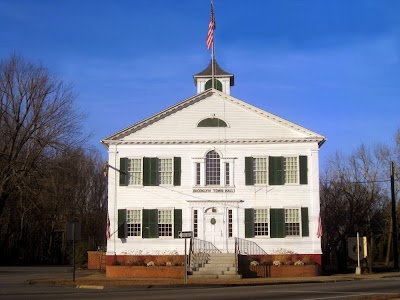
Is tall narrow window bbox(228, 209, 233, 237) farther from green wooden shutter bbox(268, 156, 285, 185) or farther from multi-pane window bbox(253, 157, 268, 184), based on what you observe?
green wooden shutter bbox(268, 156, 285, 185)

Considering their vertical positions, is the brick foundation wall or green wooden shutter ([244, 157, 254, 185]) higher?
green wooden shutter ([244, 157, 254, 185])

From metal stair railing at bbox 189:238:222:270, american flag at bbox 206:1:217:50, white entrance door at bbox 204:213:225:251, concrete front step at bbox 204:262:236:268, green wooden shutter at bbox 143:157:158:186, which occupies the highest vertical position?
american flag at bbox 206:1:217:50

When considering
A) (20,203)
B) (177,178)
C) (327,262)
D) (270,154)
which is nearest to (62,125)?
(20,203)

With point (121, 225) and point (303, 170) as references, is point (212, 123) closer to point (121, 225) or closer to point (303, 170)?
point (303, 170)

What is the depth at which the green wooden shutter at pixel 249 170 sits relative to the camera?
3247 centimetres

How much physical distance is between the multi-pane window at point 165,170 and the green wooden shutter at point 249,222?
15.5 ft

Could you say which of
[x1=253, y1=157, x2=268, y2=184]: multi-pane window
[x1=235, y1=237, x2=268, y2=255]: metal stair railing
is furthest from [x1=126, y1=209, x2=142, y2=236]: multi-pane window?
[x1=253, y1=157, x2=268, y2=184]: multi-pane window

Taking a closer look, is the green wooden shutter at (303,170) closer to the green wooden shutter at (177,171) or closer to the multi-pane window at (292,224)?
the multi-pane window at (292,224)

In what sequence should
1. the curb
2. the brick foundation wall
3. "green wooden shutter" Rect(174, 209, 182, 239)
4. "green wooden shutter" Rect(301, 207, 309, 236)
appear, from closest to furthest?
the curb → the brick foundation wall → "green wooden shutter" Rect(301, 207, 309, 236) → "green wooden shutter" Rect(174, 209, 182, 239)

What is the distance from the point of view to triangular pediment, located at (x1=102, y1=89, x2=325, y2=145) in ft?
108

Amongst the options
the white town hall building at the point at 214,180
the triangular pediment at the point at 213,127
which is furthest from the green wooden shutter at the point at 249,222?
the triangular pediment at the point at 213,127

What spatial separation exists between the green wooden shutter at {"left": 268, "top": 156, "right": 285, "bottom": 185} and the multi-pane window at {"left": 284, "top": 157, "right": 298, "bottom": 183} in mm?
260

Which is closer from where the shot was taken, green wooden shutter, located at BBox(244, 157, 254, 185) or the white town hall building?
the white town hall building

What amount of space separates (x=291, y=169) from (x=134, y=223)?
31.2 ft
